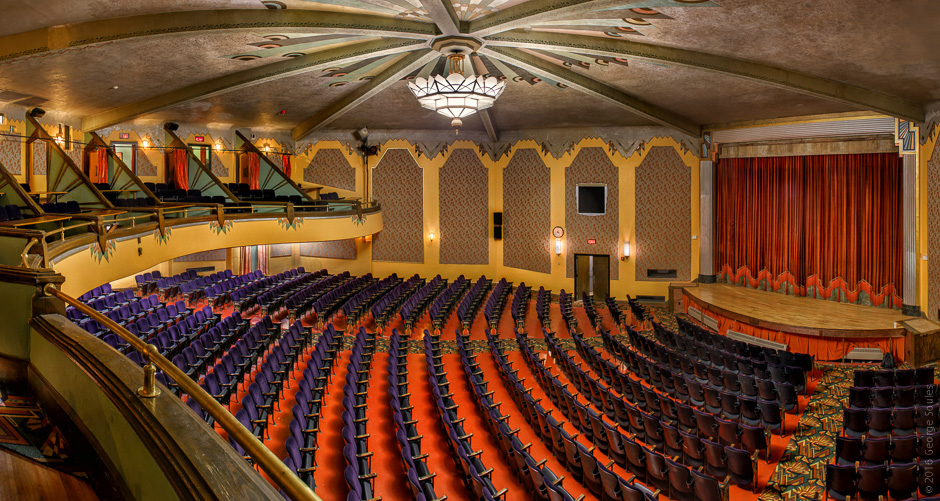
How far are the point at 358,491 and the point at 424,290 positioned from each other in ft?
34.6

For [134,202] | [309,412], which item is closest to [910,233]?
[309,412]

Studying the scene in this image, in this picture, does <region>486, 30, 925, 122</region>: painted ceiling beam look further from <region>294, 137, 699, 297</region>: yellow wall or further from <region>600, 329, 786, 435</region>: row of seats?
<region>294, 137, 699, 297</region>: yellow wall

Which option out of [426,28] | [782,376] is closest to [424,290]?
[426,28]

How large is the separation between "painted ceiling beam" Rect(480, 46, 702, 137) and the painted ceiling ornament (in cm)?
93

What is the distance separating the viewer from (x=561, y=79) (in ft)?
37.3

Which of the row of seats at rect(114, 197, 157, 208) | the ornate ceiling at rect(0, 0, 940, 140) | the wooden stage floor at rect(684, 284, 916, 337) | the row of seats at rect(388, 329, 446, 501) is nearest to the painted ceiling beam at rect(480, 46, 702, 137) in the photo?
the ornate ceiling at rect(0, 0, 940, 140)

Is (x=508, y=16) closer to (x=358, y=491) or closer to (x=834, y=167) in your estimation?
(x=358, y=491)

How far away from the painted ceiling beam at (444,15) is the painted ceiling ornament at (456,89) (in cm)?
42

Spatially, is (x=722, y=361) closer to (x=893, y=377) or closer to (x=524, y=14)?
(x=893, y=377)

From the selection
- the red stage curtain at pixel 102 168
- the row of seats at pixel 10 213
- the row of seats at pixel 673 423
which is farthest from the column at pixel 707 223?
the red stage curtain at pixel 102 168

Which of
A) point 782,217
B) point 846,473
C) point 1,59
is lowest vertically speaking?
point 846,473

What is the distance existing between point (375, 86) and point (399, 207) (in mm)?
6720

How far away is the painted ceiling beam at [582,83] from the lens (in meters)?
10.7

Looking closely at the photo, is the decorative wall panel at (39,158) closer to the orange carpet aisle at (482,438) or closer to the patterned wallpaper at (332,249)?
→ the patterned wallpaper at (332,249)
